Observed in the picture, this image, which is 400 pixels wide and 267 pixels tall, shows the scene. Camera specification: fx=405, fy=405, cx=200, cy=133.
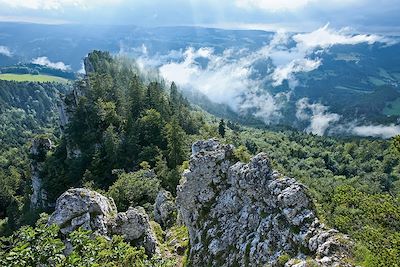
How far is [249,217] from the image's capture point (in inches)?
1297

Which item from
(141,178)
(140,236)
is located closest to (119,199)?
(141,178)

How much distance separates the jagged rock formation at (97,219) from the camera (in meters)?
38.5

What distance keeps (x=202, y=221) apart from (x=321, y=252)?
1555 cm

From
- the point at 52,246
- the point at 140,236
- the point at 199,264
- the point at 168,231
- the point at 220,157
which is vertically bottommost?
the point at 168,231

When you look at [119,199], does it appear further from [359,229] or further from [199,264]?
[359,229]

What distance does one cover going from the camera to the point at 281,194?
29.6m

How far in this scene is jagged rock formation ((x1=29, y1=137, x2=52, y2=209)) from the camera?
104125mm

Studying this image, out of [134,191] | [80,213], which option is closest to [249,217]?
[80,213]

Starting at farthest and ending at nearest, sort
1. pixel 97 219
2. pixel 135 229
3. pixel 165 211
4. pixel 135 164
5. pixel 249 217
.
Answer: pixel 135 164 < pixel 165 211 < pixel 135 229 < pixel 97 219 < pixel 249 217

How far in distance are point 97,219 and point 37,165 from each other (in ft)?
257

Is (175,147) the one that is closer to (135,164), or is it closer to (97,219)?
(135,164)

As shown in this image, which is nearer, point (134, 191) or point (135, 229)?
point (135, 229)

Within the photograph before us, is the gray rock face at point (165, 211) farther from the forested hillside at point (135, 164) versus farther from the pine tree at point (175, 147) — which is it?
the pine tree at point (175, 147)

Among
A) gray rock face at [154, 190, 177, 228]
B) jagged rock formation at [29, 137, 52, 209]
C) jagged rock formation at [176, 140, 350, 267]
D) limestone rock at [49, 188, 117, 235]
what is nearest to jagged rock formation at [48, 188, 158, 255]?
limestone rock at [49, 188, 117, 235]
